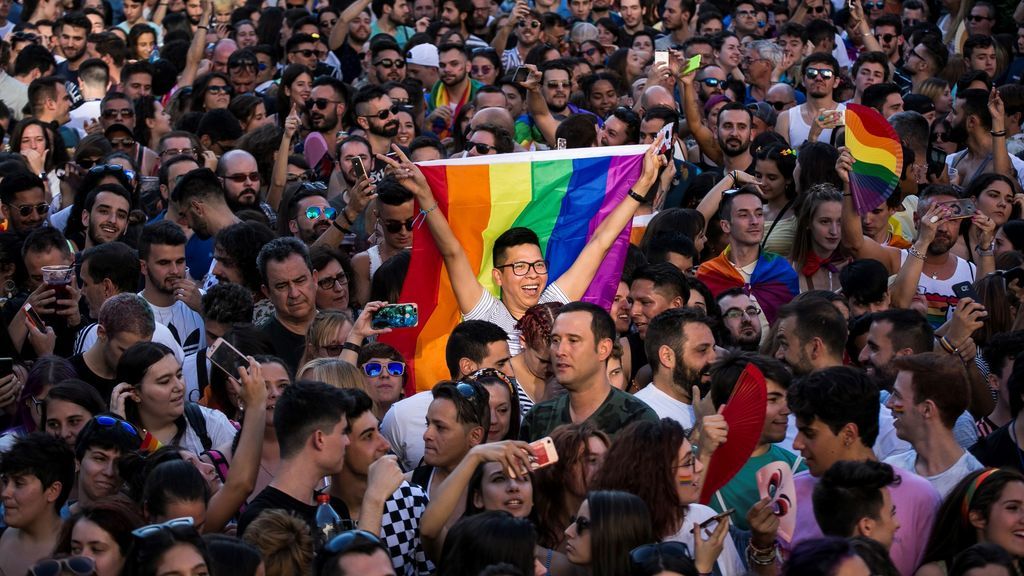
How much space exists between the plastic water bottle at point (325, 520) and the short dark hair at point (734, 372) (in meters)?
1.72

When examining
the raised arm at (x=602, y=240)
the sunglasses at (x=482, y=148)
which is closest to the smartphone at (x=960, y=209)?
the raised arm at (x=602, y=240)

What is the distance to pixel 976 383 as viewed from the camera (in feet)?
24.7

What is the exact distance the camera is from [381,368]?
24.3 feet

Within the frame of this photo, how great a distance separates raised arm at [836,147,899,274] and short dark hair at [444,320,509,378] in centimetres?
287

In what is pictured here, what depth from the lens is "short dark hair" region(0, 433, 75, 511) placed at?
598 centimetres

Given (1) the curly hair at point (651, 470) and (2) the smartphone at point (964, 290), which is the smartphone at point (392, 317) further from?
(2) the smartphone at point (964, 290)

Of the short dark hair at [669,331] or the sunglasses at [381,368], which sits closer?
the short dark hair at [669,331]

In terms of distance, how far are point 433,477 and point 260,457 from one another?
0.72 meters

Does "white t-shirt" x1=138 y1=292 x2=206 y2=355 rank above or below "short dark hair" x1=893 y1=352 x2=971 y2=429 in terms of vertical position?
below

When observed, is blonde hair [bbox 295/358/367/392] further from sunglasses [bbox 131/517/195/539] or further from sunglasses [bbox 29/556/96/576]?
sunglasses [bbox 29/556/96/576]

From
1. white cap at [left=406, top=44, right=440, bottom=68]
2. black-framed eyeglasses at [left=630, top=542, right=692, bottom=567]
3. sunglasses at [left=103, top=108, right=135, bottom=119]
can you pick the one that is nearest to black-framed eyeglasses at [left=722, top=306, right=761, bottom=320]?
black-framed eyeglasses at [left=630, top=542, right=692, bottom=567]

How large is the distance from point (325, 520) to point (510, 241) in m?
2.40

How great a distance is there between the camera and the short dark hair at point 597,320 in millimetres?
6680

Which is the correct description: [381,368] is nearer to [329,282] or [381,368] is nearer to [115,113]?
[329,282]
